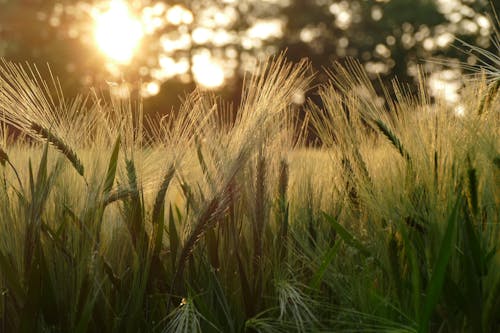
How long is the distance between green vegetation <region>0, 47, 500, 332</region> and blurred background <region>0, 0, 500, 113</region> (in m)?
17.5

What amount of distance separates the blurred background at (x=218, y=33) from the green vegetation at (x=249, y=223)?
1750 centimetres

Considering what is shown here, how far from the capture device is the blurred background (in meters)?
20.2

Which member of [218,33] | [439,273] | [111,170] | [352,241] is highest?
[218,33]

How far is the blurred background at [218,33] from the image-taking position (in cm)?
2025

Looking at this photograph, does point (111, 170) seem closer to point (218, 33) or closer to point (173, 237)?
point (173, 237)

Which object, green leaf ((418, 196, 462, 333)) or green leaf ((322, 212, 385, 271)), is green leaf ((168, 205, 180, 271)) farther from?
green leaf ((418, 196, 462, 333))

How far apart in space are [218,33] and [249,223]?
69.0 feet

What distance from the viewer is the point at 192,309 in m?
1.52

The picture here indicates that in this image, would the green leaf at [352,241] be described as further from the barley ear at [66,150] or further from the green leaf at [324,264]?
the barley ear at [66,150]

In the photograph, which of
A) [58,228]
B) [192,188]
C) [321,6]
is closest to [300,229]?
[192,188]

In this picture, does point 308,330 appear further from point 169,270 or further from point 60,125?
point 60,125

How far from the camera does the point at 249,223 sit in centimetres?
179

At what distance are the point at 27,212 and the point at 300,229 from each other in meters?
0.73

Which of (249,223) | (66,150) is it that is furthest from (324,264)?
(66,150)
